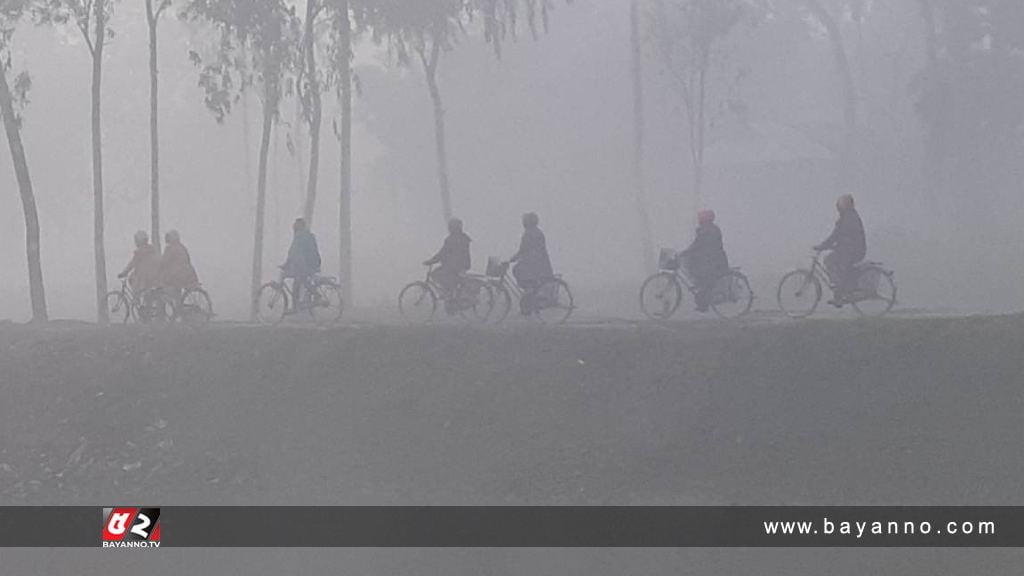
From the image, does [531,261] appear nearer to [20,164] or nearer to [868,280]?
[868,280]

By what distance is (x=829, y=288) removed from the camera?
62.1 feet

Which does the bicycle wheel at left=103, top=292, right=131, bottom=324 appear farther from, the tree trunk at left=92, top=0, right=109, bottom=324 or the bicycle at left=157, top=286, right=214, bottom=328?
the bicycle at left=157, top=286, right=214, bottom=328

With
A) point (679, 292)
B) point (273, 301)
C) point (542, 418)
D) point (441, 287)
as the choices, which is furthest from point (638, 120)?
point (542, 418)

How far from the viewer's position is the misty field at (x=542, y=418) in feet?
45.0

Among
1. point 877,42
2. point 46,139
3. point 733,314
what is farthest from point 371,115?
point 733,314

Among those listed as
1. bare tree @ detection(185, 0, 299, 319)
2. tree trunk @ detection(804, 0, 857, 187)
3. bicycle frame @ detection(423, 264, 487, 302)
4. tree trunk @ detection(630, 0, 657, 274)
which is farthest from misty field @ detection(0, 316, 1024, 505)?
tree trunk @ detection(804, 0, 857, 187)

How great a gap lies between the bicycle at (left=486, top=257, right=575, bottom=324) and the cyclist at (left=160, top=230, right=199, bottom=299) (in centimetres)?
502

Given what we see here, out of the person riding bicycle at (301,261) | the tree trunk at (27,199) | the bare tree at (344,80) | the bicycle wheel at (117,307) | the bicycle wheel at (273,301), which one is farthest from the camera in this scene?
the bare tree at (344,80)

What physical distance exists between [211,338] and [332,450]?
11.7 ft

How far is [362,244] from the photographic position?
7388 cm

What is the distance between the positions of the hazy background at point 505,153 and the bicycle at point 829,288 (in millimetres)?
35293

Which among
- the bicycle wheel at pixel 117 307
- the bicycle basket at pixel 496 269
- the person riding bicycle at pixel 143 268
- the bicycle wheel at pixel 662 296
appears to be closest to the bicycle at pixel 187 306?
the person riding bicycle at pixel 143 268

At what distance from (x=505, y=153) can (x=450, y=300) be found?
2227 inches

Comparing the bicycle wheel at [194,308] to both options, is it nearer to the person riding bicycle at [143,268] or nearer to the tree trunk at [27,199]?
the person riding bicycle at [143,268]
